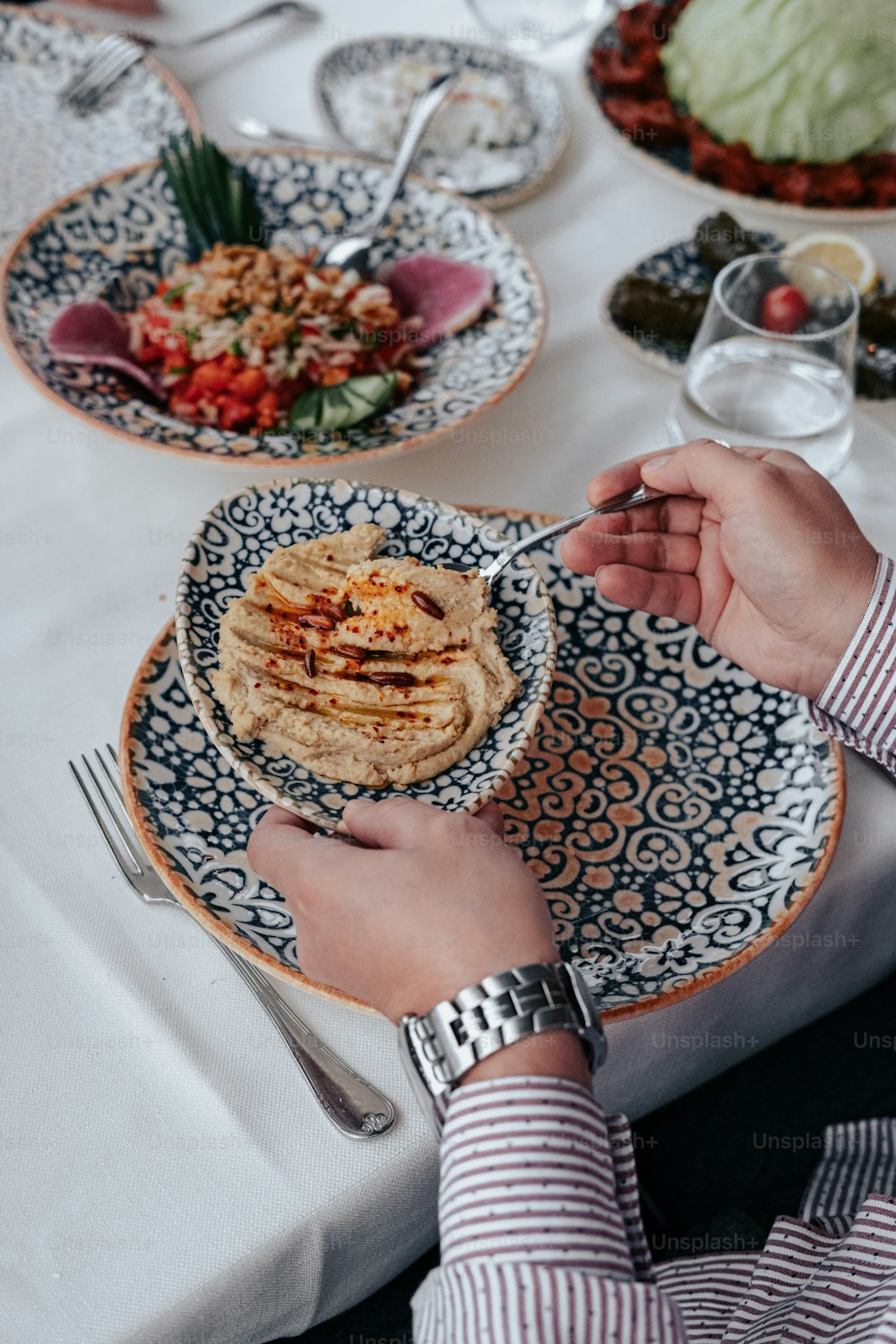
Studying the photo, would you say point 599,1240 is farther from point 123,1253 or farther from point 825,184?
point 825,184

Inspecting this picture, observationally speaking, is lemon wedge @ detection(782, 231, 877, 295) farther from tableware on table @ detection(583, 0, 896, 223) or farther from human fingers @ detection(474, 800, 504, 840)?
human fingers @ detection(474, 800, 504, 840)

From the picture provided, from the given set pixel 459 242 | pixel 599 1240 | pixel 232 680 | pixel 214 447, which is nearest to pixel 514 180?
pixel 459 242

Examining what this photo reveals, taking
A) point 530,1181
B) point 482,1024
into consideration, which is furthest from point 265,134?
point 530,1181

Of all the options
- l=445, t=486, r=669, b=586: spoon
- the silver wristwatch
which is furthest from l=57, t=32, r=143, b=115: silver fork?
the silver wristwatch

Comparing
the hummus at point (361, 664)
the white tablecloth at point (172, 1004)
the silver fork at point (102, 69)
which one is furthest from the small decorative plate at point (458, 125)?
the hummus at point (361, 664)

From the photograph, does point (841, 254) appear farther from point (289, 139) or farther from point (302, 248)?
point (289, 139)

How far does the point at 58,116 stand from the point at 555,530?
133 cm

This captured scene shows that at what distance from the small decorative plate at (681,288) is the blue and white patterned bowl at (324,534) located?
0.56 meters

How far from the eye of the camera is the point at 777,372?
4.68 ft

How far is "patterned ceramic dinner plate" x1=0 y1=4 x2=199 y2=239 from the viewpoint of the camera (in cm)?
176

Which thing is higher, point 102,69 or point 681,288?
point 102,69

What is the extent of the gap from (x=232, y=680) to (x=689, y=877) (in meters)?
0.47

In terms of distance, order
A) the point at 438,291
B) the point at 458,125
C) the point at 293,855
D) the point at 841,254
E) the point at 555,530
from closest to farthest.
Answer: the point at 293,855, the point at 555,530, the point at 438,291, the point at 841,254, the point at 458,125

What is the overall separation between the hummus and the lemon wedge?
0.94m
